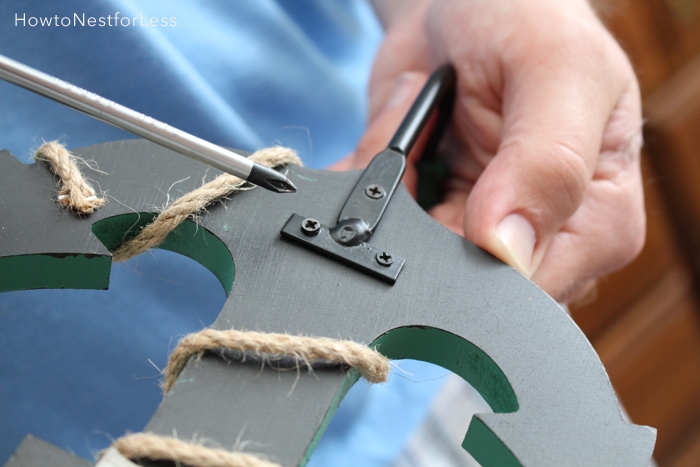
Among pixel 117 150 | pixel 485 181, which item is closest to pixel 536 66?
pixel 485 181

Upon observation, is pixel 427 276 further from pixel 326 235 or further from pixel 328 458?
pixel 328 458

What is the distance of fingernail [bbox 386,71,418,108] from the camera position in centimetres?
71

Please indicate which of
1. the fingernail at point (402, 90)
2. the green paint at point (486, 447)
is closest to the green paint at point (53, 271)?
the green paint at point (486, 447)

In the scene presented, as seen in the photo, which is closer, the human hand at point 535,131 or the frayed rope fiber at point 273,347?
the frayed rope fiber at point 273,347

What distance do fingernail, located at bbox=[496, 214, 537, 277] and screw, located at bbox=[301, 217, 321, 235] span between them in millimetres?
130

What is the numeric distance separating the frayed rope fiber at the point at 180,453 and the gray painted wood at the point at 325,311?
1cm

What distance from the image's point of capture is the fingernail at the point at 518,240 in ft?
1.60

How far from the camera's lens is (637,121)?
2.25 feet

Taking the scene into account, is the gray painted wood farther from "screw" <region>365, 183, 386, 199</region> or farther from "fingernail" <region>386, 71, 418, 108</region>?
"fingernail" <region>386, 71, 418, 108</region>

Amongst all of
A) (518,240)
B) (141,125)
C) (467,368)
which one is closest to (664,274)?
(518,240)

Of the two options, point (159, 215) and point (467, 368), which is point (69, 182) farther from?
point (467, 368)

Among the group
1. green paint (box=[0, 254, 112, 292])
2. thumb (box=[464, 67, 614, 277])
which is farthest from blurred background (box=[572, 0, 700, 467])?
green paint (box=[0, 254, 112, 292])

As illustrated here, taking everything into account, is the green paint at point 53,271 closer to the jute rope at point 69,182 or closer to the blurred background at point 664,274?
the jute rope at point 69,182

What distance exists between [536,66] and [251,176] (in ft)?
0.99
